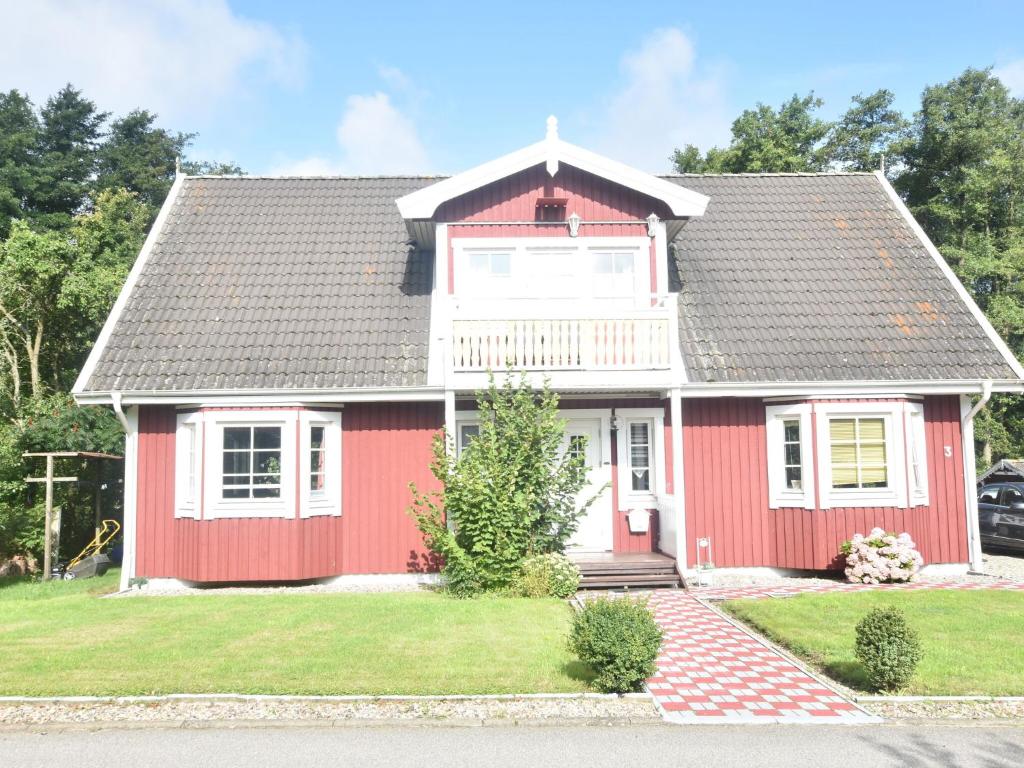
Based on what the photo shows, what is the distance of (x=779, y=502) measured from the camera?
13.5m

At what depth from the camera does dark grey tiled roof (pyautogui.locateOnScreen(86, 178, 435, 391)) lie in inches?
520

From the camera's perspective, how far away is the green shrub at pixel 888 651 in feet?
23.1

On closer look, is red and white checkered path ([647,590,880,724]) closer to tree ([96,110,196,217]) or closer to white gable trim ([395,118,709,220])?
white gable trim ([395,118,709,220])

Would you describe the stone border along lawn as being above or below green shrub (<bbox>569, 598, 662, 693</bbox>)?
below

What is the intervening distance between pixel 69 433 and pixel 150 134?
36805 millimetres

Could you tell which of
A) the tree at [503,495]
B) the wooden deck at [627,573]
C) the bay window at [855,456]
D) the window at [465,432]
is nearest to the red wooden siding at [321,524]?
the window at [465,432]

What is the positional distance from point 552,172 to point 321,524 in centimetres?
706

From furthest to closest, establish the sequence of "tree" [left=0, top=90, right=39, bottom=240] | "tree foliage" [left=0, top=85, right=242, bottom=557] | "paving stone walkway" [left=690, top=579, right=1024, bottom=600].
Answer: "tree" [left=0, top=90, right=39, bottom=240] < "tree foliage" [left=0, top=85, right=242, bottom=557] < "paving stone walkway" [left=690, top=579, right=1024, bottom=600]

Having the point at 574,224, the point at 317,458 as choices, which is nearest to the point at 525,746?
the point at 317,458

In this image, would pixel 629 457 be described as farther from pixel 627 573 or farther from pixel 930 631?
pixel 930 631

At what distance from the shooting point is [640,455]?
563 inches

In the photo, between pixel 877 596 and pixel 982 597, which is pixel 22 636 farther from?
pixel 982 597

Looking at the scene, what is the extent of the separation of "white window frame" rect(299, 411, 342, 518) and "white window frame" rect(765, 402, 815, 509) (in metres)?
7.24

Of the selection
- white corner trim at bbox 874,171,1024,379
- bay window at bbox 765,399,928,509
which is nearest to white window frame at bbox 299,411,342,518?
bay window at bbox 765,399,928,509
